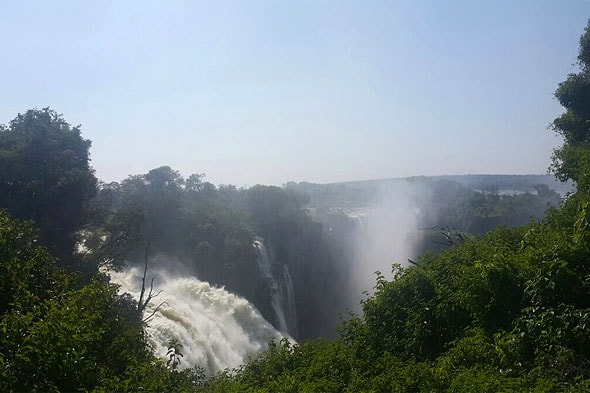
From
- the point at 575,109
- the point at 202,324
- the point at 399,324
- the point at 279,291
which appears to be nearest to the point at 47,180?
the point at 202,324

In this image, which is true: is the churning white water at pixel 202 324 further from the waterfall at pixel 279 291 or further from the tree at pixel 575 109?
the tree at pixel 575 109

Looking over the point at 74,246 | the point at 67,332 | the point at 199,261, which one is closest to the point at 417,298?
the point at 67,332

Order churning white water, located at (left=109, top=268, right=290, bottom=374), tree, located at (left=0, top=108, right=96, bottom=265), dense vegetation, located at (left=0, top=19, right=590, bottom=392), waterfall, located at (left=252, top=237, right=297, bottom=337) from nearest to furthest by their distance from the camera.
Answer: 1. dense vegetation, located at (left=0, top=19, right=590, bottom=392)
2. churning white water, located at (left=109, top=268, right=290, bottom=374)
3. tree, located at (left=0, top=108, right=96, bottom=265)
4. waterfall, located at (left=252, top=237, right=297, bottom=337)

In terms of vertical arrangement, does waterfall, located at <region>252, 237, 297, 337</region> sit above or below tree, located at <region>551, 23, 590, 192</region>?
below

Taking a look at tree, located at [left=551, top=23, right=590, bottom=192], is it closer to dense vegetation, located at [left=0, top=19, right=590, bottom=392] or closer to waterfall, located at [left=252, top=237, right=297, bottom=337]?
dense vegetation, located at [left=0, top=19, right=590, bottom=392]

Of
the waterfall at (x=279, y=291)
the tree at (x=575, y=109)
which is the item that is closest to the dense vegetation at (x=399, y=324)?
the tree at (x=575, y=109)

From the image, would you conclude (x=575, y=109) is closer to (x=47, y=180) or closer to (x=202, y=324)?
(x=202, y=324)

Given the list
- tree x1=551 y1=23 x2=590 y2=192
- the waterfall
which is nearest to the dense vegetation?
tree x1=551 y1=23 x2=590 y2=192
